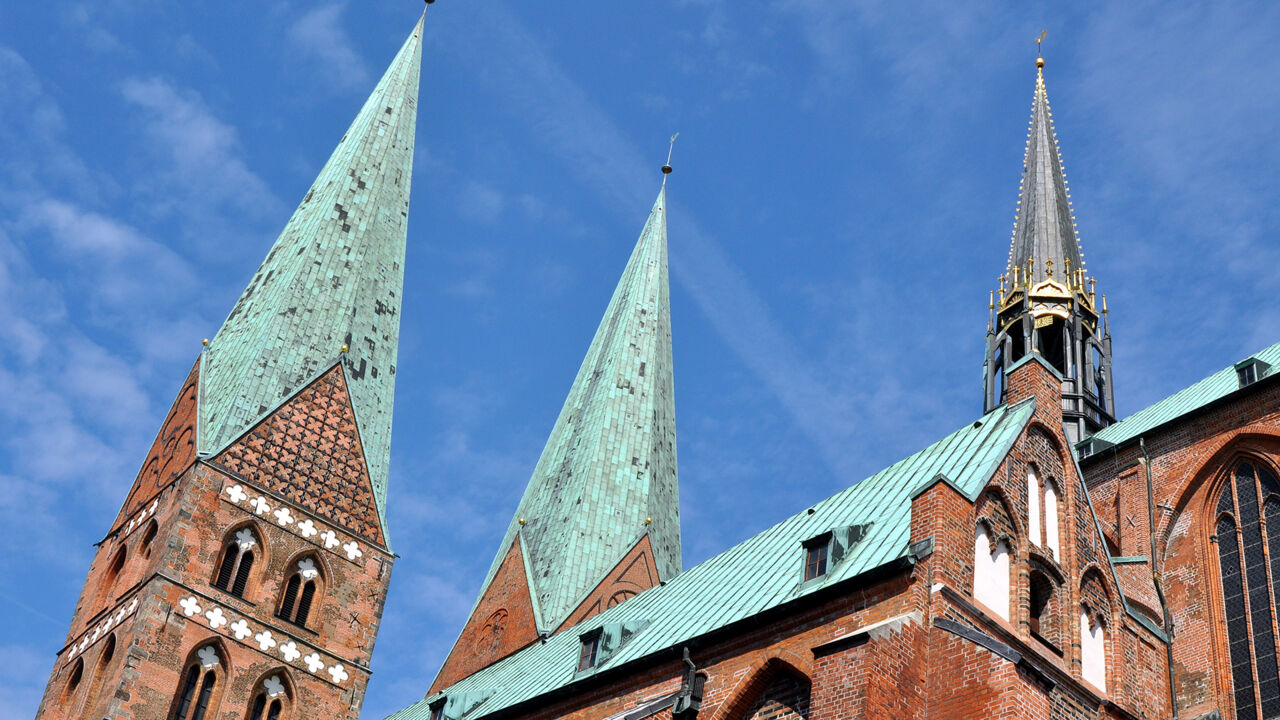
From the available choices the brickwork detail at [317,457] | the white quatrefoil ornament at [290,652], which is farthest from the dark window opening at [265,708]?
the brickwork detail at [317,457]

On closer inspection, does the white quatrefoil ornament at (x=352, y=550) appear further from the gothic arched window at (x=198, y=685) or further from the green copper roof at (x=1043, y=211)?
the green copper roof at (x=1043, y=211)

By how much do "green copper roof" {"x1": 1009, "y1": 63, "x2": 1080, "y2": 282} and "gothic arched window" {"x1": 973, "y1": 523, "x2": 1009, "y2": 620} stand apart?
21.4 meters

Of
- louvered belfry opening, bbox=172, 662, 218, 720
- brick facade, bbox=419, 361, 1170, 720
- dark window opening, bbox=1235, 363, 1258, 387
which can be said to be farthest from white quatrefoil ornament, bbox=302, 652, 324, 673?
dark window opening, bbox=1235, 363, 1258, 387

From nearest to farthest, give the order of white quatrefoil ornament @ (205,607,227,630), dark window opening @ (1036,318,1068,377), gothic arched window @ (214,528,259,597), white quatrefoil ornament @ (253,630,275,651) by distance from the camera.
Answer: white quatrefoil ornament @ (205,607,227,630), white quatrefoil ornament @ (253,630,275,651), gothic arched window @ (214,528,259,597), dark window opening @ (1036,318,1068,377)

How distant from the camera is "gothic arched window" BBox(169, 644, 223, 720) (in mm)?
34094

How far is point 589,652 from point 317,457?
43.5 feet

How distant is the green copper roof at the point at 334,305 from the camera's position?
3912 centimetres

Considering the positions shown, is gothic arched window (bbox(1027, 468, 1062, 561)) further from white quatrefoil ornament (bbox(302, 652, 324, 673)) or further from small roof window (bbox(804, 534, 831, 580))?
white quatrefoil ornament (bbox(302, 652, 324, 673))

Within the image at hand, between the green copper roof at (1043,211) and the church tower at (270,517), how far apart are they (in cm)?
1774

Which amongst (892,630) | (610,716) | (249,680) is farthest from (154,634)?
(892,630)

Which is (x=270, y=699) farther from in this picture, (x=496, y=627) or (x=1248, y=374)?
(x=1248, y=374)

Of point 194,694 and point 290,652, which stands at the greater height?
point 290,652

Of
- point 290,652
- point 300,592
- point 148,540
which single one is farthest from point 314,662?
point 148,540

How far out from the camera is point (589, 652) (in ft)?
92.4
